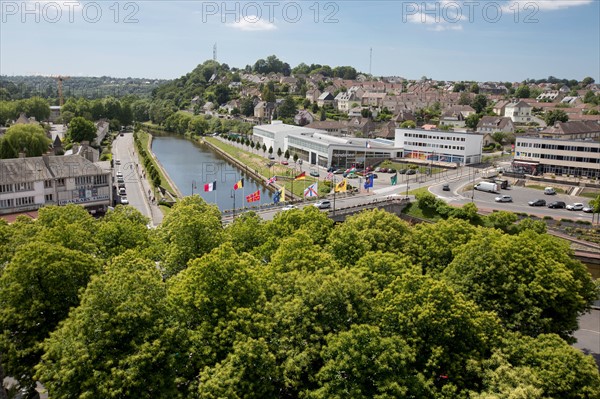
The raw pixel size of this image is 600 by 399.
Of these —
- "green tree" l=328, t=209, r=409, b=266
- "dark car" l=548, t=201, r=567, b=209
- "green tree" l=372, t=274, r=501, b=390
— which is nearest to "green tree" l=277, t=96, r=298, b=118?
"dark car" l=548, t=201, r=567, b=209

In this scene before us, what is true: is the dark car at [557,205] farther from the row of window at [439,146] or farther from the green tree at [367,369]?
the green tree at [367,369]

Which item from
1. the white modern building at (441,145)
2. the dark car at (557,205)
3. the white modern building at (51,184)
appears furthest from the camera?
the white modern building at (441,145)

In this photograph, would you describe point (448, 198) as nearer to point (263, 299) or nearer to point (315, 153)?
point (315, 153)

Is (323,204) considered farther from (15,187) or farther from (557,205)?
(15,187)

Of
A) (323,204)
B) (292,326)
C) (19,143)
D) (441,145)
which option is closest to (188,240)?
(292,326)

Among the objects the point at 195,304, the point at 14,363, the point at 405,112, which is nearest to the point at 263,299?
the point at 195,304

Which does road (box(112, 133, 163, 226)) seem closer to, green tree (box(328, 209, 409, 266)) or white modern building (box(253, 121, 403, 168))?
green tree (box(328, 209, 409, 266))

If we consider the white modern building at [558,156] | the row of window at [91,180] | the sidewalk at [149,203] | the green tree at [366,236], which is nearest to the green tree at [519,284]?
the green tree at [366,236]
